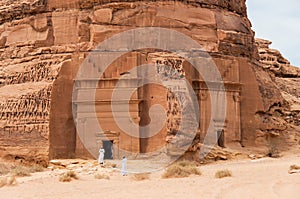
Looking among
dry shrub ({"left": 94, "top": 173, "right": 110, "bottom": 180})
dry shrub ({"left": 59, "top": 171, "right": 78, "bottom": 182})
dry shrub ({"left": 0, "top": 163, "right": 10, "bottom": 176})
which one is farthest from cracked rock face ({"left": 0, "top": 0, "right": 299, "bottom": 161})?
dry shrub ({"left": 59, "top": 171, "right": 78, "bottom": 182})

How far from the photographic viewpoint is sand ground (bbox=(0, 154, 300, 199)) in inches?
536

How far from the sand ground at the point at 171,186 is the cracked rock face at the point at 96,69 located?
4860mm

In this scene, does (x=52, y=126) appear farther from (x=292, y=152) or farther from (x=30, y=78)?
(x=292, y=152)

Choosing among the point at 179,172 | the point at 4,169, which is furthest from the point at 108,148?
the point at 179,172

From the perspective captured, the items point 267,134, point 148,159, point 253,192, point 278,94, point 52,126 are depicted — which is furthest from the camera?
point 278,94

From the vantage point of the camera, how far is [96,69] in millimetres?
25469

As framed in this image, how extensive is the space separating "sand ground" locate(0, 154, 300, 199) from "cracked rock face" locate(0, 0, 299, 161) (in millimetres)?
4860

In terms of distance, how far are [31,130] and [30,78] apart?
2.90m

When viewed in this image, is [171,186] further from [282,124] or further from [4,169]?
[282,124]

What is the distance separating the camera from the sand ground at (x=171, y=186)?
13617 mm

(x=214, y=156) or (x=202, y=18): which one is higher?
(x=202, y=18)

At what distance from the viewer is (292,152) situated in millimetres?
28234

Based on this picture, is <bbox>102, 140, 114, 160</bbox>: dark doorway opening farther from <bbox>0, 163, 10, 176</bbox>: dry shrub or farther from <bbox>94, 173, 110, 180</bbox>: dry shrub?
<bbox>94, 173, 110, 180</bbox>: dry shrub

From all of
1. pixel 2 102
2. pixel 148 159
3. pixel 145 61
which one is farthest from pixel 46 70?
pixel 148 159
